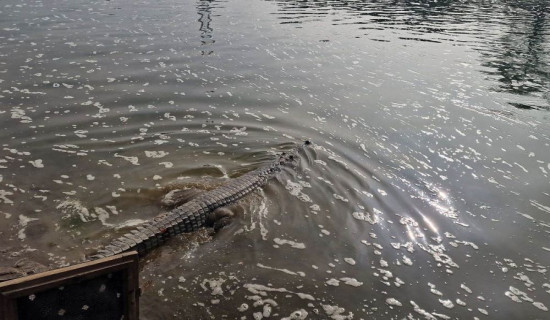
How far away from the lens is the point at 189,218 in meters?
9.98

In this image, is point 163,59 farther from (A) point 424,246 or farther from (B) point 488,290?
(B) point 488,290

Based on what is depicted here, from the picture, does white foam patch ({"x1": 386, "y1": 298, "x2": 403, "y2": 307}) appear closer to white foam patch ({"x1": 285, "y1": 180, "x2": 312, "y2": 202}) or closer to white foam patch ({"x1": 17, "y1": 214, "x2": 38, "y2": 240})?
white foam patch ({"x1": 285, "y1": 180, "x2": 312, "y2": 202})

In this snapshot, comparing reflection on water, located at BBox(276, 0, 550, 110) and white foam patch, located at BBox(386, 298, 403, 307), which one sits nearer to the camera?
white foam patch, located at BBox(386, 298, 403, 307)

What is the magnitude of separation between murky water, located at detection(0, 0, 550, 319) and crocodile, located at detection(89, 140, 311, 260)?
31 centimetres

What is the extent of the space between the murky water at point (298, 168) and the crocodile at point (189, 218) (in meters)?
0.31

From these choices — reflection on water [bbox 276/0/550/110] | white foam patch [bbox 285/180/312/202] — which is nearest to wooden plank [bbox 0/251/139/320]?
white foam patch [bbox 285/180/312/202]

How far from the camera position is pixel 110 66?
67.8 feet

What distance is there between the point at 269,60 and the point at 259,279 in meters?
17.4

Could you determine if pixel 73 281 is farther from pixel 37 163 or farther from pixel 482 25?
pixel 482 25

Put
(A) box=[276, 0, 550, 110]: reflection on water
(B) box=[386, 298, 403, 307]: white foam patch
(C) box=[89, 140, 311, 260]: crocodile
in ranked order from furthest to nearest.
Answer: (A) box=[276, 0, 550, 110]: reflection on water
(C) box=[89, 140, 311, 260]: crocodile
(B) box=[386, 298, 403, 307]: white foam patch

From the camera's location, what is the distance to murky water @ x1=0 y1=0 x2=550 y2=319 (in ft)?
29.5

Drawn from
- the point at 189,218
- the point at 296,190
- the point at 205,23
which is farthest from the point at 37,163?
the point at 205,23

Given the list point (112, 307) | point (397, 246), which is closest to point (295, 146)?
point (397, 246)

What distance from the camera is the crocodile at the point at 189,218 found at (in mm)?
8945
